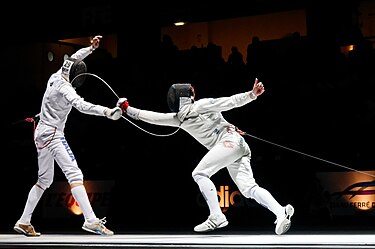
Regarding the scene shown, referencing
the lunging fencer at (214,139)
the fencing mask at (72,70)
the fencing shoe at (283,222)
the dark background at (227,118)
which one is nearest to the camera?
the fencing shoe at (283,222)

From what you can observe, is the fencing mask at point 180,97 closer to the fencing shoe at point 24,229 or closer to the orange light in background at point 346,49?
the fencing shoe at point 24,229

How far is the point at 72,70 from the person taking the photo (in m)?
5.02

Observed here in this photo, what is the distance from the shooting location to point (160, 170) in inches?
287

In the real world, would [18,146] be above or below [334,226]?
above

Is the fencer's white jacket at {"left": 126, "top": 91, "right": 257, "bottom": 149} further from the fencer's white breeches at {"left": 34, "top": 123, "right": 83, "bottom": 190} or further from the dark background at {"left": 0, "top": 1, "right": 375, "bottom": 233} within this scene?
the dark background at {"left": 0, "top": 1, "right": 375, "bottom": 233}

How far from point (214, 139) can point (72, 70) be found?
1311 millimetres

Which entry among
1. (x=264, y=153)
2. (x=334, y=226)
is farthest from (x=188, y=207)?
(x=334, y=226)

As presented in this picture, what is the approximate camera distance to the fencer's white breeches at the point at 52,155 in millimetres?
4844

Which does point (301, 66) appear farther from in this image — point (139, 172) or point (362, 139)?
point (139, 172)

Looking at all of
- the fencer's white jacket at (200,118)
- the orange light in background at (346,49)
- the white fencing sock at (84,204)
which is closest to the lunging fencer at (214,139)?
the fencer's white jacket at (200,118)

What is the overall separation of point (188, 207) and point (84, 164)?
156cm

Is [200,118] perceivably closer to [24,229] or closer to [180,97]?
[180,97]

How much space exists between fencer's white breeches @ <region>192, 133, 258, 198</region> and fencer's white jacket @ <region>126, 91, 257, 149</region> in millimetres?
106

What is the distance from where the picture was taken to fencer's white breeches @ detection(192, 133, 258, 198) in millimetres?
4629
